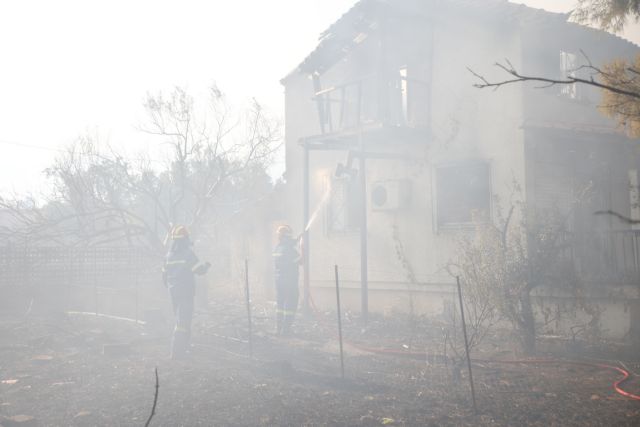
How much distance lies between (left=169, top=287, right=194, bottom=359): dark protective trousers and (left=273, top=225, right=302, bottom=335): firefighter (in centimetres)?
208

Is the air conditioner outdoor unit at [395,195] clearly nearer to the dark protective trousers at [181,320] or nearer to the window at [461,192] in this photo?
the window at [461,192]

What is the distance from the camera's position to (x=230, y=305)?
16.0 metres

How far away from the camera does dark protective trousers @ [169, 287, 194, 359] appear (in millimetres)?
8500

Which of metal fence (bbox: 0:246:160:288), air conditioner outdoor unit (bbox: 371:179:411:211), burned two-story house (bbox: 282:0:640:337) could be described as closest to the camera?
burned two-story house (bbox: 282:0:640:337)

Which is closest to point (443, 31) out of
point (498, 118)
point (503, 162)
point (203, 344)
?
point (498, 118)

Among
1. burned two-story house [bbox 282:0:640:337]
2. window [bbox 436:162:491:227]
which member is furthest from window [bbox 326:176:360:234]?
window [bbox 436:162:491:227]

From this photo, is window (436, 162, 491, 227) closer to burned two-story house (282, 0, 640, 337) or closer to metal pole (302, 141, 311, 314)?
burned two-story house (282, 0, 640, 337)

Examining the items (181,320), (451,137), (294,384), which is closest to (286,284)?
(181,320)

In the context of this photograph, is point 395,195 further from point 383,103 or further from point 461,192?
point 383,103

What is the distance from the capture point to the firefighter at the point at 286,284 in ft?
34.0

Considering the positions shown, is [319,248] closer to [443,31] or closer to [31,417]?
[443,31]

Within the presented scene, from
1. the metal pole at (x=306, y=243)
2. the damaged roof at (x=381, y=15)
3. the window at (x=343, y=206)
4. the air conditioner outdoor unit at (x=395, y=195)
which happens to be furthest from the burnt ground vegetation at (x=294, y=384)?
the damaged roof at (x=381, y=15)

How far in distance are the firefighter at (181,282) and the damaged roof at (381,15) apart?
585 cm

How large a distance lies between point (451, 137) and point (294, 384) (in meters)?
6.81
